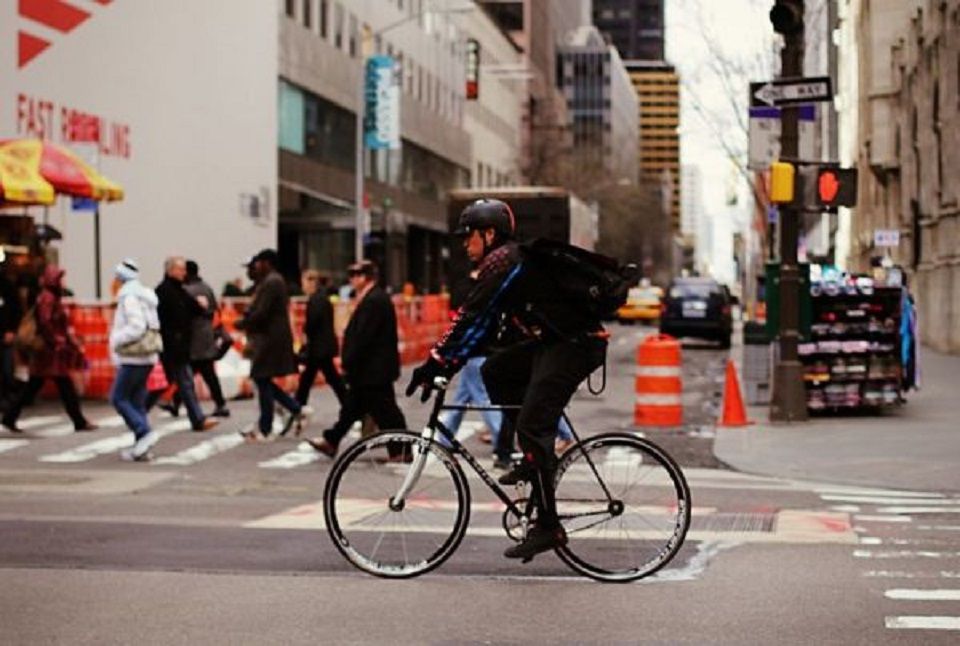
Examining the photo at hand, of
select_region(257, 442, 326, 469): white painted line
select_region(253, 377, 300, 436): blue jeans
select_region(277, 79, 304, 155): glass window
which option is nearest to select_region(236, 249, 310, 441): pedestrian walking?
select_region(253, 377, 300, 436): blue jeans

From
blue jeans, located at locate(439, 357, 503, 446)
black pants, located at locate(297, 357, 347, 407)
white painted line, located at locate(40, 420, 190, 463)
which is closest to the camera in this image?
blue jeans, located at locate(439, 357, 503, 446)

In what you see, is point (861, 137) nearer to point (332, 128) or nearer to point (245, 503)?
point (332, 128)

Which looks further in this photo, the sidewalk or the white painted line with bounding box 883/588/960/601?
the sidewalk

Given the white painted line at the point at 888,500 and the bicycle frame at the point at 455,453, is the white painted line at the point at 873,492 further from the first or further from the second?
the bicycle frame at the point at 455,453

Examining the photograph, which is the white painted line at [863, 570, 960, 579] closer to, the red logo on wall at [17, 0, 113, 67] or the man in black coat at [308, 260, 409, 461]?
the man in black coat at [308, 260, 409, 461]

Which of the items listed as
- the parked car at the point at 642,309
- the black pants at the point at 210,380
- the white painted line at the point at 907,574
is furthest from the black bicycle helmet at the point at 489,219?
the parked car at the point at 642,309

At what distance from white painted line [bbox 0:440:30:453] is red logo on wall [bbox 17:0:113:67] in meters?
14.5

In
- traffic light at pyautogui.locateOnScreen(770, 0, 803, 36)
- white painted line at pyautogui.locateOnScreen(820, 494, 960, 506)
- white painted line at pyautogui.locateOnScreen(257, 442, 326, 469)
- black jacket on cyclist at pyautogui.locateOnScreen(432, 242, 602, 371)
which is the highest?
traffic light at pyautogui.locateOnScreen(770, 0, 803, 36)

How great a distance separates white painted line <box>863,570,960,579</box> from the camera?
8227 mm

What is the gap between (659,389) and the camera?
1805cm

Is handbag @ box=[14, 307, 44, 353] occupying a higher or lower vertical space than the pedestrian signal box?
lower

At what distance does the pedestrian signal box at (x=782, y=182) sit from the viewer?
56.5 feet

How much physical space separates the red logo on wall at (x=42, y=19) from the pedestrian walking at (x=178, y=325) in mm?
13687

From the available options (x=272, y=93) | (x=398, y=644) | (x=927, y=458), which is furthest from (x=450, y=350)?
(x=272, y=93)
